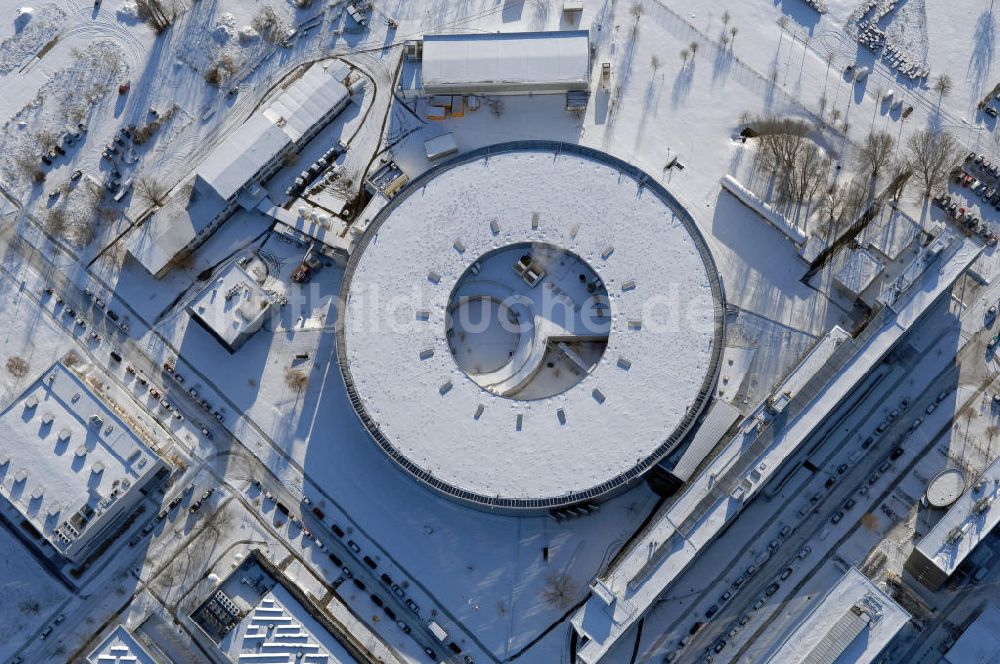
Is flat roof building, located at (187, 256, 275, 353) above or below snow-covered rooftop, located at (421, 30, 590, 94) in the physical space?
below

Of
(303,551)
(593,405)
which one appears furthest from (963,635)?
(303,551)

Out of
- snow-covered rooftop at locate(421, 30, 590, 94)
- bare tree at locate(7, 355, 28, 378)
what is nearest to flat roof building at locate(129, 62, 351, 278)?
snow-covered rooftop at locate(421, 30, 590, 94)

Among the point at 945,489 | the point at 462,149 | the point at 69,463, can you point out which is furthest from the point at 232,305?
the point at 945,489

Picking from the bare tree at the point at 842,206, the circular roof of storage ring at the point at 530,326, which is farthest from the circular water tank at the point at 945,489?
the bare tree at the point at 842,206

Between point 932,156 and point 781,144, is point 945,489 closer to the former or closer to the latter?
point 932,156

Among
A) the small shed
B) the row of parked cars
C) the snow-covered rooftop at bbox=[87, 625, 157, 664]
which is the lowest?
the snow-covered rooftop at bbox=[87, 625, 157, 664]

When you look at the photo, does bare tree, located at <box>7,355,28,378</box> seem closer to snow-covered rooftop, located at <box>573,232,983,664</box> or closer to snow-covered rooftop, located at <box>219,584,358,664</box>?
snow-covered rooftop, located at <box>219,584,358,664</box>

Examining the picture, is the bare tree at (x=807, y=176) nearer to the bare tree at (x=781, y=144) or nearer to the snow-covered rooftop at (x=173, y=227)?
the bare tree at (x=781, y=144)

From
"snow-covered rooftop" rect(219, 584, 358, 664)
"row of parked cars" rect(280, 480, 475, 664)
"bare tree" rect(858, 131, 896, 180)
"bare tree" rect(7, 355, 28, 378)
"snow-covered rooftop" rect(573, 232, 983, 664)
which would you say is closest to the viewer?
"snow-covered rooftop" rect(573, 232, 983, 664)
